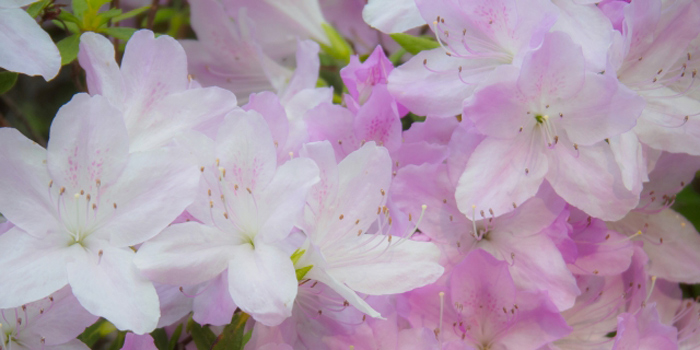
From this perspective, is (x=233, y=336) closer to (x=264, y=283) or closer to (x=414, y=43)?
(x=264, y=283)

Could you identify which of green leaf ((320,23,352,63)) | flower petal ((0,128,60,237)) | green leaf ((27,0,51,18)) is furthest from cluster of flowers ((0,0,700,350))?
green leaf ((320,23,352,63))

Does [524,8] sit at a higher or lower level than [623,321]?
higher

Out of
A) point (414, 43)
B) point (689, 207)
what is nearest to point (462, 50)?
point (414, 43)

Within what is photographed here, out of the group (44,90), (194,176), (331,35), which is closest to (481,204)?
(194,176)

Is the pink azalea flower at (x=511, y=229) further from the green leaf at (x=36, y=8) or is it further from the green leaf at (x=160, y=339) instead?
the green leaf at (x=36, y=8)

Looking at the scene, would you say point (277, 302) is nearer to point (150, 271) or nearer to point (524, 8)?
point (150, 271)

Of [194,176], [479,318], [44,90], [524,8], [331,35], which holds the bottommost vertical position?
[44,90]

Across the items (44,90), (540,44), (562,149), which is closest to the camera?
(540,44)

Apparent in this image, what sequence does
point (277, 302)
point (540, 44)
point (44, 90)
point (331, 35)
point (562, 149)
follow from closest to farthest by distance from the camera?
1. point (277, 302)
2. point (540, 44)
3. point (562, 149)
4. point (331, 35)
5. point (44, 90)
